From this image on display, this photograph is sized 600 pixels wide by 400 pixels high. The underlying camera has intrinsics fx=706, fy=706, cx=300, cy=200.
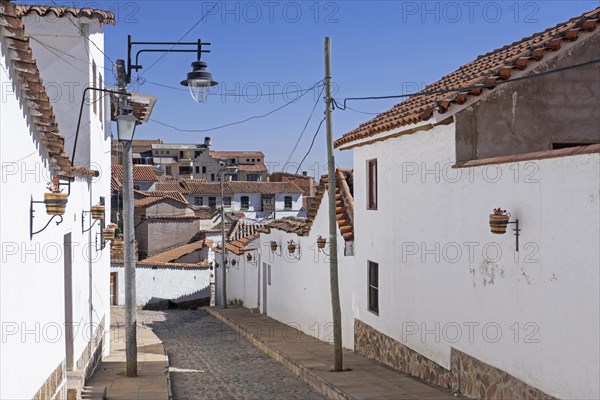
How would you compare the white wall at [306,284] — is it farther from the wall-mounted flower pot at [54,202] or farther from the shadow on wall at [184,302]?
the shadow on wall at [184,302]

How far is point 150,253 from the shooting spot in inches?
1734

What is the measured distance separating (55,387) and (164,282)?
27.5 metres

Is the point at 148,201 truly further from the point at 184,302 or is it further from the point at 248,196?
the point at 248,196

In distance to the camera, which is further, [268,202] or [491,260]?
[268,202]

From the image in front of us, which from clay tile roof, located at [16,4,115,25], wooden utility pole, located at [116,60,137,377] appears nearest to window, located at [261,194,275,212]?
clay tile roof, located at [16,4,115,25]

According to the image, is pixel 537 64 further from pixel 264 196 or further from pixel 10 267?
pixel 264 196

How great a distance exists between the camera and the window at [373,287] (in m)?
14.6

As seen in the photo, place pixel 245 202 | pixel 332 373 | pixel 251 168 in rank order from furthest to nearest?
1. pixel 251 168
2. pixel 245 202
3. pixel 332 373

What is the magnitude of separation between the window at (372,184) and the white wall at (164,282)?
22.5 m

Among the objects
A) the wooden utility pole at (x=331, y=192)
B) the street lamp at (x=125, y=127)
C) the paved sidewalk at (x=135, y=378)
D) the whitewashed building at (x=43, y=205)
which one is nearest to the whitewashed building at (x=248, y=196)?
the paved sidewalk at (x=135, y=378)

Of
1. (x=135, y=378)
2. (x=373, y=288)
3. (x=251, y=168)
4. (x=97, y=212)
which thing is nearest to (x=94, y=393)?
(x=135, y=378)

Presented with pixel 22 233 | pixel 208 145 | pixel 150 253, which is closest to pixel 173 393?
pixel 22 233

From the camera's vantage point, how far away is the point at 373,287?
14.9m

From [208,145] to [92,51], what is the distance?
7942 centimetres
